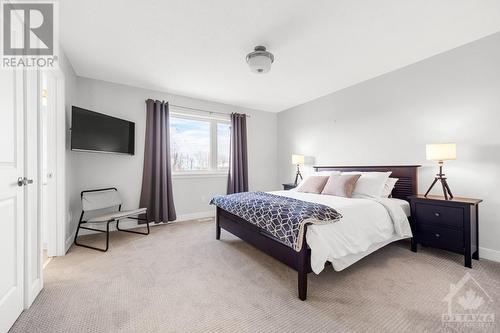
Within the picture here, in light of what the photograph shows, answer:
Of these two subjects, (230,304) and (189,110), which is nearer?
(230,304)

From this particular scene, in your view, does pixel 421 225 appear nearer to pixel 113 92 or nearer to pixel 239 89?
pixel 239 89

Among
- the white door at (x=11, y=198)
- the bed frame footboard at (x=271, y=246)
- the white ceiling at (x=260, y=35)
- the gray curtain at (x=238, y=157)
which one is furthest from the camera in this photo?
the gray curtain at (x=238, y=157)

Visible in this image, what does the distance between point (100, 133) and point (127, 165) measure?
733mm

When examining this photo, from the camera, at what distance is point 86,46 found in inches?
94.8

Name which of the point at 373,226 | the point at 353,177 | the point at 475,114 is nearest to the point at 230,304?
the point at 373,226

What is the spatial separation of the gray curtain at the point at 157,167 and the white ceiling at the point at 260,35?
24.0 inches

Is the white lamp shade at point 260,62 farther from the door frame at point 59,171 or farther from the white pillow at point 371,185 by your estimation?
the door frame at point 59,171

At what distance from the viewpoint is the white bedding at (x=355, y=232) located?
5.47 feet

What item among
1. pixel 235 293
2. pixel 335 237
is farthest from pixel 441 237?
pixel 235 293

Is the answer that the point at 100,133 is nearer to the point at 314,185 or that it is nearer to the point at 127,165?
the point at 127,165

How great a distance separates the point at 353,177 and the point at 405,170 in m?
0.72

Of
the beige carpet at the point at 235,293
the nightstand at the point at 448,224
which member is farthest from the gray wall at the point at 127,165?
the nightstand at the point at 448,224

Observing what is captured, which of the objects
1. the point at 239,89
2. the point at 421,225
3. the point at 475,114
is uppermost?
the point at 239,89

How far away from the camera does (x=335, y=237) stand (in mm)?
1806
